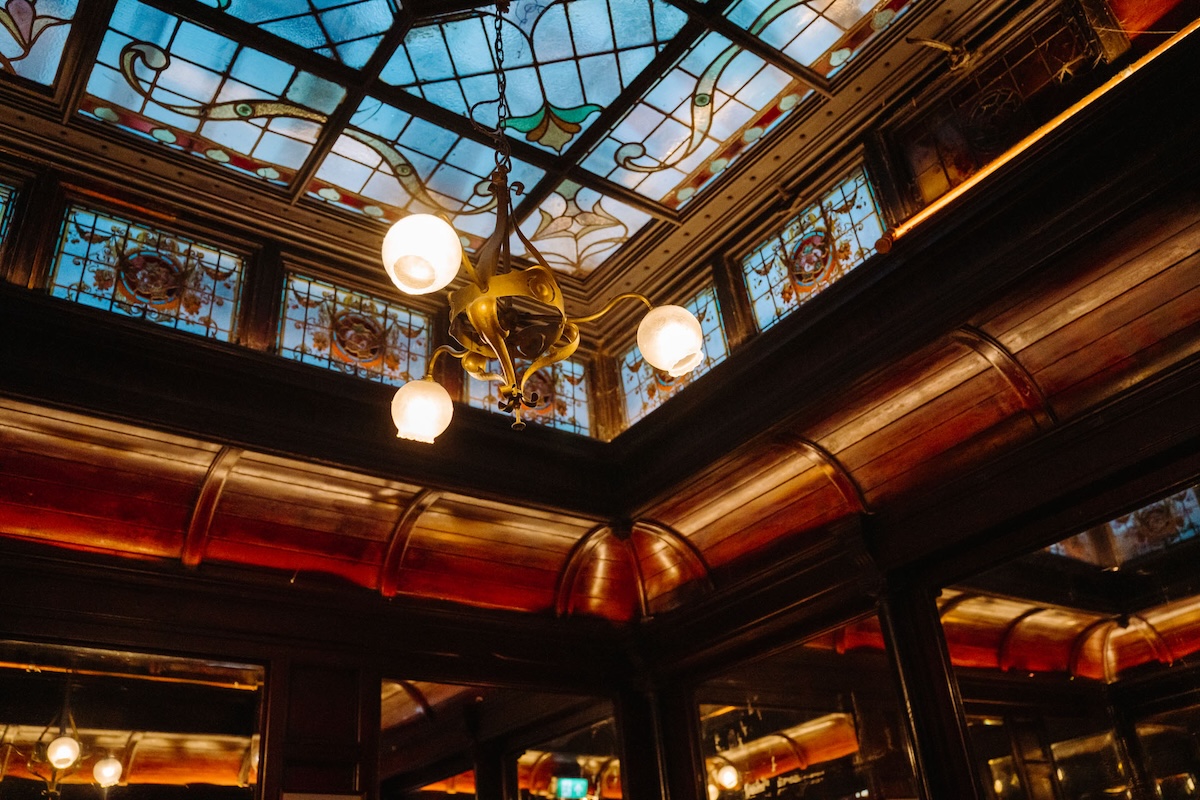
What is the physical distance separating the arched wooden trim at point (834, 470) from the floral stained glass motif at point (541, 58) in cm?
235

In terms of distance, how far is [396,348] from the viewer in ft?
21.0

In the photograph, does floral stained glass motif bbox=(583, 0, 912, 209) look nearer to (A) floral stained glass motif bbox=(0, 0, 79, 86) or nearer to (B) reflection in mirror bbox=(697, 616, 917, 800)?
(A) floral stained glass motif bbox=(0, 0, 79, 86)

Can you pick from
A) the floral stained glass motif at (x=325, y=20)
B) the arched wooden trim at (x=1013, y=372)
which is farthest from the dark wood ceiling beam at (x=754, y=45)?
the arched wooden trim at (x=1013, y=372)

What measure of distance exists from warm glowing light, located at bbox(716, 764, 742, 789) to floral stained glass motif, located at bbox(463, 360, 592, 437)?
2621mm

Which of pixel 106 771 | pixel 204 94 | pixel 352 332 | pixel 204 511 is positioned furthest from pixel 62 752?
pixel 204 94

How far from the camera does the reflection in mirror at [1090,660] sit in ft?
15.4

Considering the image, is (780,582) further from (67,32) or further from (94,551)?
(67,32)

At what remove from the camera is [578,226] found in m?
6.55

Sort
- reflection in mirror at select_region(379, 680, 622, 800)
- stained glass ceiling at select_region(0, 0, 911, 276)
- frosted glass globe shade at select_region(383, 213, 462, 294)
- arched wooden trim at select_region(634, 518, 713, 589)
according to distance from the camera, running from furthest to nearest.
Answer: reflection in mirror at select_region(379, 680, 622, 800) < arched wooden trim at select_region(634, 518, 713, 589) < stained glass ceiling at select_region(0, 0, 911, 276) < frosted glass globe shade at select_region(383, 213, 462, 294)

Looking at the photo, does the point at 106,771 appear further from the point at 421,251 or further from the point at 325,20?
the point at 421,251

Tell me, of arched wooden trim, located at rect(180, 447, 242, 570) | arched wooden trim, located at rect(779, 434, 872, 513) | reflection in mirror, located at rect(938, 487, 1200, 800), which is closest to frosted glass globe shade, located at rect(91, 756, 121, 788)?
arched wooden trim, located at rect(180, 447, 242, 570)

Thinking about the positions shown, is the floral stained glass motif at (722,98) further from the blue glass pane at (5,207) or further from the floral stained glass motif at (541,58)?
the blue glass pane at (5,207)

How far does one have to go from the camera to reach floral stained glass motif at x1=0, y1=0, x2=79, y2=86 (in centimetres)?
480

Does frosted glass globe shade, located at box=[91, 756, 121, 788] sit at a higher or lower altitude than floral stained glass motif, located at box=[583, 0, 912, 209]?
lower
